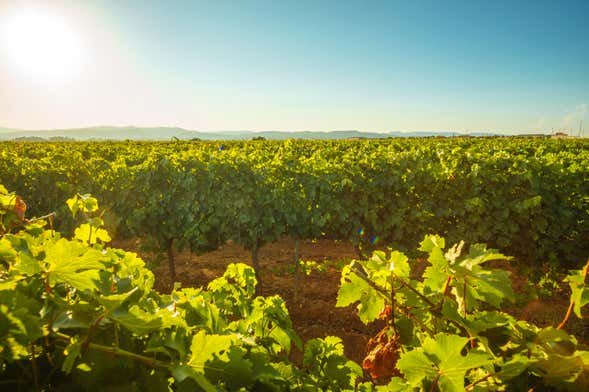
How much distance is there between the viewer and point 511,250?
25.4ft

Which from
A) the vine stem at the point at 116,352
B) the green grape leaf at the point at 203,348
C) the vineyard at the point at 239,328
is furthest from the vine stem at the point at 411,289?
the vine stem at the point at 116,352

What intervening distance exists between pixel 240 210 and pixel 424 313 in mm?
6716

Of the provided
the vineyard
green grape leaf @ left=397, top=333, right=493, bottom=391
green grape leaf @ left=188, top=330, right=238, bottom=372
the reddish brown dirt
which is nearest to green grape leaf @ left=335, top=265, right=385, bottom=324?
the vineyard

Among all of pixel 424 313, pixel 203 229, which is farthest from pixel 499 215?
pixel 424 313

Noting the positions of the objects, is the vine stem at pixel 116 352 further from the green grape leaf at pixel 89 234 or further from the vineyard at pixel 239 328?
the green grape leaf at pixel 89 234

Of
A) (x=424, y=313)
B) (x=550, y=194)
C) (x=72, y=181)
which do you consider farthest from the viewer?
(x=72, y=181)

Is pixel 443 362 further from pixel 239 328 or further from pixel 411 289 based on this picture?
pixel 239 328

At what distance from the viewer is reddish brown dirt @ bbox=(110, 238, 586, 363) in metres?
7.01

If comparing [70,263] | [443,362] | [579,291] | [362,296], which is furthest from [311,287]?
[70,263]

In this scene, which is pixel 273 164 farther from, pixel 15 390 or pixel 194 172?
pixel 15 390

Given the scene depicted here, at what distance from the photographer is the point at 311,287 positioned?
28.9 ft

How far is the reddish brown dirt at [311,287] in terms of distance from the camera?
701 centimetres

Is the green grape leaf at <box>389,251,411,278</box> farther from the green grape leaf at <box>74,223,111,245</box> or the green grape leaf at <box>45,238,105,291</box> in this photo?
the green grape leaf at <box>74,223,111,245</box>

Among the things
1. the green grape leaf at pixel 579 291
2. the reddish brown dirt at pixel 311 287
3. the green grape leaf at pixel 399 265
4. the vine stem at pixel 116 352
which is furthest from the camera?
the reddish brown dirt at pixel 311 287
